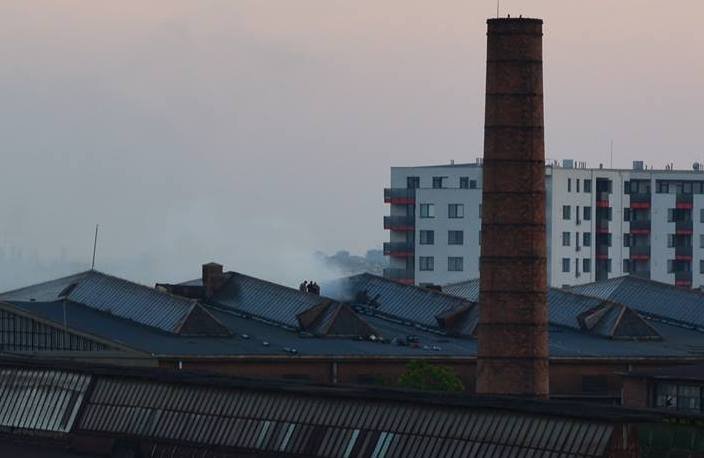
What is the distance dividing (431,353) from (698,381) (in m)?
24.2

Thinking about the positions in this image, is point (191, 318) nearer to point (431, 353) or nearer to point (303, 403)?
point (431, 353)

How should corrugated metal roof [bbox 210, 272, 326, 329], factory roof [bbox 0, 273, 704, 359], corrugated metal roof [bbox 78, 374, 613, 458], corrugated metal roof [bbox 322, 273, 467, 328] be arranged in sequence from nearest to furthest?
1. corrugated metal roof [bbox 78, 374, 613, 458]
2. factory roof [bbox 0, 273, 704, 359]
3. corrugated metal roof [bbox 210, 272, 326, 329]
4. corrugated metal roof [bbox 322, 273, 467, 328]

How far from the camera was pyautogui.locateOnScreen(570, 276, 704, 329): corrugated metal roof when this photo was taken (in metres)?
139

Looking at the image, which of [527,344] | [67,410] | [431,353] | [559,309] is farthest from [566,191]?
[67,410]

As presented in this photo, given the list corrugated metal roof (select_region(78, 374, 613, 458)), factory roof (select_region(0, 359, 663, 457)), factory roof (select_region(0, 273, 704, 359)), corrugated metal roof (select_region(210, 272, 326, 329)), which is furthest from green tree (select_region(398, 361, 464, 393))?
corrugated metal roof (select_region(78, 374, 613, 458))

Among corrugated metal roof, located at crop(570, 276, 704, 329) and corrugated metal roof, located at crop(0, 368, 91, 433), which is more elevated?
corrugated metal roof, located at crop(0, 368, 91, 433)

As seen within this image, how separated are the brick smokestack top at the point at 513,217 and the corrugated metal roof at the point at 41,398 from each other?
77.4ft

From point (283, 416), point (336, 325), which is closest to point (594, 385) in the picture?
point (336, 325)

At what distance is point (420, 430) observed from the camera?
64.4 metres

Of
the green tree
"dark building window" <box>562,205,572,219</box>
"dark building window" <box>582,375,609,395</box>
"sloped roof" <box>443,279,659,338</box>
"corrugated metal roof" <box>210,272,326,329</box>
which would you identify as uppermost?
"dark building window" <box>562,205,572,219</box>

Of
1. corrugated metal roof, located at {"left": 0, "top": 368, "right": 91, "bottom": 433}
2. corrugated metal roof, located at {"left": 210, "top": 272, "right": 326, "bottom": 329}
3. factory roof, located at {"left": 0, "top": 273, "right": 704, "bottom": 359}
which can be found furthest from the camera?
corrugated metal roof, located at {"left": 210, "top": 272, "right": 326, "bottom": 329}

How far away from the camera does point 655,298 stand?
14238cm

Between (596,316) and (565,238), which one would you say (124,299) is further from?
(565,238)

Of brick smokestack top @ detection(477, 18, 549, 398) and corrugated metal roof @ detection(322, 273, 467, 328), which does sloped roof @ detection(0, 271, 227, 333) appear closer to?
corrugated metal roof @ detection(322, 273, 467, 328)
